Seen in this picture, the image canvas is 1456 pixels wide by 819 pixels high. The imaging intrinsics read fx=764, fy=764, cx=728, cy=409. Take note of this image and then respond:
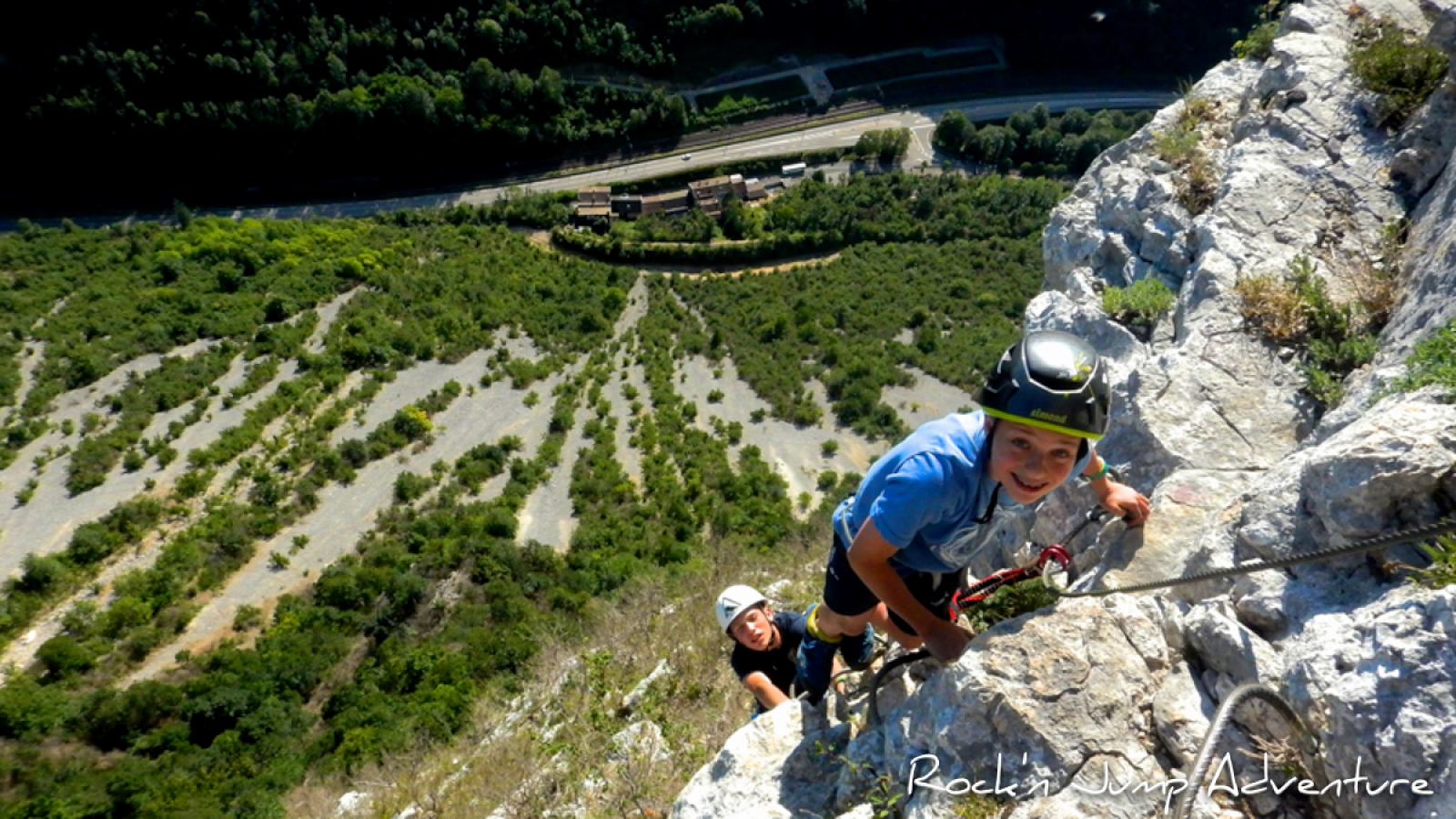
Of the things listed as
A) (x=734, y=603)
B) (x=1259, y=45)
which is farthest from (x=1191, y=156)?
(x=734, y=603)

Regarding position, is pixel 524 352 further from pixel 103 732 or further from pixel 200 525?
pixel 103 732

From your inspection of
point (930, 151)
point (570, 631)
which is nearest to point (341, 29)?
point (930, 151)

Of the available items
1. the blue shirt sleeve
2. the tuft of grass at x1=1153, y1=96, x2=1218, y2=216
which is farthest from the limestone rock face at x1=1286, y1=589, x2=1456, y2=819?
the tuft of grass at x1=1153, y1=96, x2=1218, y2=216

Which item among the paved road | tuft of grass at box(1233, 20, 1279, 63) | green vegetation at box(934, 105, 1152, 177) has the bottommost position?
green vegetation at box(934, 105, 1152, 177)

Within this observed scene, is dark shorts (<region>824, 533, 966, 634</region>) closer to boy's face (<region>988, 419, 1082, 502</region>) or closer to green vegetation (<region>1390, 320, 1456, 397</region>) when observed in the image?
boy's face (<region>988, 419, 1082, 502</region>)

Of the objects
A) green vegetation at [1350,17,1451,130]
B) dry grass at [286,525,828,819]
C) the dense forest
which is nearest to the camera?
dry grass at [286,525,828,819]

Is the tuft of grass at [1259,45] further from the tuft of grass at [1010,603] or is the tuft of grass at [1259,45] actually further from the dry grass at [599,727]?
the dry grass at [599,727]

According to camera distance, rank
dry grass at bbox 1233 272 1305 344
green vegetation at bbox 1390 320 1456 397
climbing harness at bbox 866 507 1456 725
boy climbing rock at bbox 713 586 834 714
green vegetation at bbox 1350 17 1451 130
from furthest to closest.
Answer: green vegetation at bbox 1350 17 1451 130, boy climbing rock at bbox 713 586 834 714, dry grass at bbox 1233 272 1305 344, green vegetation at bbox 1390 320 1456 397, climbing harness at bbox 866 507 1456 725

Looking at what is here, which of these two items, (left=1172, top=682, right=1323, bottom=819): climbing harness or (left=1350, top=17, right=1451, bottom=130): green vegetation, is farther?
(left=1350, top=17, right=1451, bottom=130): green vegetation
